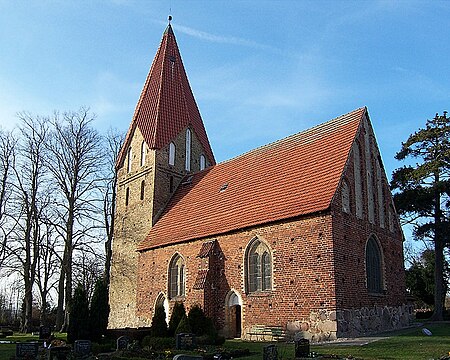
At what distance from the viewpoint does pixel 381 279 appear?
63.4ft

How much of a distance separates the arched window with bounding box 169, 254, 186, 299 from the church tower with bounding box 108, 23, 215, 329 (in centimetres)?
337

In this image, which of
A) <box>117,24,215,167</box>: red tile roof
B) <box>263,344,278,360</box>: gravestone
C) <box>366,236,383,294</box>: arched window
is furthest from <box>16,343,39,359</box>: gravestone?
<box>117,24,215,167</box>: red tile roof

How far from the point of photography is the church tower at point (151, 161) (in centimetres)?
2644

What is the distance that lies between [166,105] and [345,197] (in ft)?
47.4

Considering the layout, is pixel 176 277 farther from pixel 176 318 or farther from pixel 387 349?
pixel 387 349

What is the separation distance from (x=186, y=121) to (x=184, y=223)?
26.8 feet

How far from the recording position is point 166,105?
28781 millimetres

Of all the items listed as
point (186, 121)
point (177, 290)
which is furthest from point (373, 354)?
point (186, 121)

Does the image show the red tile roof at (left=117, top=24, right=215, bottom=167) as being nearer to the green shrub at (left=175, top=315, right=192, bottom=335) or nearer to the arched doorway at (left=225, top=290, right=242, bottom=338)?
the arched doorway at (left=225, top=290, right=242, bottom=338)

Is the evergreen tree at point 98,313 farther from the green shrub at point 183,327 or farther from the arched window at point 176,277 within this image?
the arched window at point 176,277

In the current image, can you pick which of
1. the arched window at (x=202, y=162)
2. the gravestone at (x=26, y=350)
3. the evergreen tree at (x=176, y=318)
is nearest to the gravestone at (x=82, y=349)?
the gravestone at (x=26, y=350)

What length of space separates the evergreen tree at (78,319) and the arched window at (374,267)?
34.2 ft

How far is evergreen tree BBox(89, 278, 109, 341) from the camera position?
57.5 feet

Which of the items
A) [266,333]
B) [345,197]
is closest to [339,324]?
[266,333]
